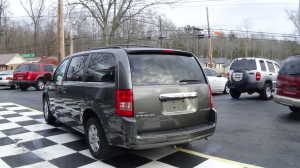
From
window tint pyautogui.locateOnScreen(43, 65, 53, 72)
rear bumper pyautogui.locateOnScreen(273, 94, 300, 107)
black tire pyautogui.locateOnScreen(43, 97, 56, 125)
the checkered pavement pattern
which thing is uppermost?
window tint pyautogui.locateOnScreen(43, 65, 53, 72)

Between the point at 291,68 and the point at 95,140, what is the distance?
5483 millimetres

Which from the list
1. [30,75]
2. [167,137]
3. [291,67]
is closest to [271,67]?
[291,67]

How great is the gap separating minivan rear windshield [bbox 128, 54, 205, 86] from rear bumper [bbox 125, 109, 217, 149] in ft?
2.25

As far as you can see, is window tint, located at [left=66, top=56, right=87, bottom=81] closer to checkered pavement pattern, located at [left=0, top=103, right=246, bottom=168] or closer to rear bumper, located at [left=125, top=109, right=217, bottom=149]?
checkered pavement pattern, located at [left=0, top=103, right=246, bottom=168]

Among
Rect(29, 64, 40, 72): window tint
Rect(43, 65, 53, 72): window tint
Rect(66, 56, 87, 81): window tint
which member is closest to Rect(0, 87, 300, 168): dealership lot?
Rect(66, 56, 87, 81): window tint

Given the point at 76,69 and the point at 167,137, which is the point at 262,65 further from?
the point at 167,137

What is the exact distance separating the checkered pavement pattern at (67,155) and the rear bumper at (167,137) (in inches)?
17.7

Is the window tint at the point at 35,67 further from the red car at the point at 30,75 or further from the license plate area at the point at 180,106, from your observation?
the license plate area at the point at 180,106

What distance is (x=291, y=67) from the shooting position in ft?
22.5

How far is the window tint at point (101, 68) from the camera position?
3746 mm

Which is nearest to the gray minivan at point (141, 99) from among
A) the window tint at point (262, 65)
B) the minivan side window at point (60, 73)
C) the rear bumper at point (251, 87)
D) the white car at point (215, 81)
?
the minivan side window at point (60, 73)

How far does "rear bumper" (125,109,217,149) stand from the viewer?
336 cm

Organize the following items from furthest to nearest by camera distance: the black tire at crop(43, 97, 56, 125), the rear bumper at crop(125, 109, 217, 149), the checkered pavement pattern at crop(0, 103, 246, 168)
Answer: the black tire at crop(43, 97, 56, 125), the checkered pavement pattern at crop(0, 103, 246, 168), the rear bumper at crop(125, 109, 217, 149)

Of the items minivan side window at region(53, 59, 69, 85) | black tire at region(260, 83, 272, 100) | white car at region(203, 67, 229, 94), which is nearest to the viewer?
minivan side window at region(53, 59, 69, 85)
